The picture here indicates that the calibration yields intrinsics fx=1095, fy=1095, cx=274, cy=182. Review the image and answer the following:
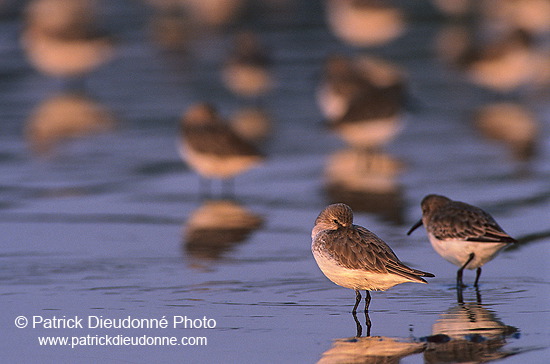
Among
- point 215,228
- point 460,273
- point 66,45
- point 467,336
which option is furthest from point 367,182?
point 66,45

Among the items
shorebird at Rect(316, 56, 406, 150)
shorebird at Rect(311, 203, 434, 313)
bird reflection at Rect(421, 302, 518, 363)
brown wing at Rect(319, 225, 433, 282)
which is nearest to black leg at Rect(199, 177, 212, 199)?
shorebird at Rect(316, 56, 406, 150)

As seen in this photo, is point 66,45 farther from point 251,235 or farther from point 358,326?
point 358,326

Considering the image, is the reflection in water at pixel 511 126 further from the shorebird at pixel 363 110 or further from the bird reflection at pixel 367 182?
the bird reflection at pixel 367 182

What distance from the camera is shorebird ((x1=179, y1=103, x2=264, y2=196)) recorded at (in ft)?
40.5

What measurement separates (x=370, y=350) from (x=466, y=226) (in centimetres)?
181

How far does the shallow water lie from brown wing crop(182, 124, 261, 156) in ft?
1.85

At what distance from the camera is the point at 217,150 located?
1237 cm

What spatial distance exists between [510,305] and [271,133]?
9.07m

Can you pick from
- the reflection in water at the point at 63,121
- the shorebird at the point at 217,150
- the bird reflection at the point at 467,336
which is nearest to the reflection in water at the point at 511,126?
the shorebird at the point at 217,150

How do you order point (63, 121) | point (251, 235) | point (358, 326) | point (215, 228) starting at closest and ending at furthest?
point (358, 326) < point (251, 235) < point (215, 228) < point (63, 121)

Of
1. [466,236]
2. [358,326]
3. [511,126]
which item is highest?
[511,126]

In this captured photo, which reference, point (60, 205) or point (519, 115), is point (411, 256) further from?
point (519, 115)

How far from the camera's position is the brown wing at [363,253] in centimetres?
736

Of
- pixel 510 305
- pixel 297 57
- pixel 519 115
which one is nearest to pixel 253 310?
pixel 510 305
